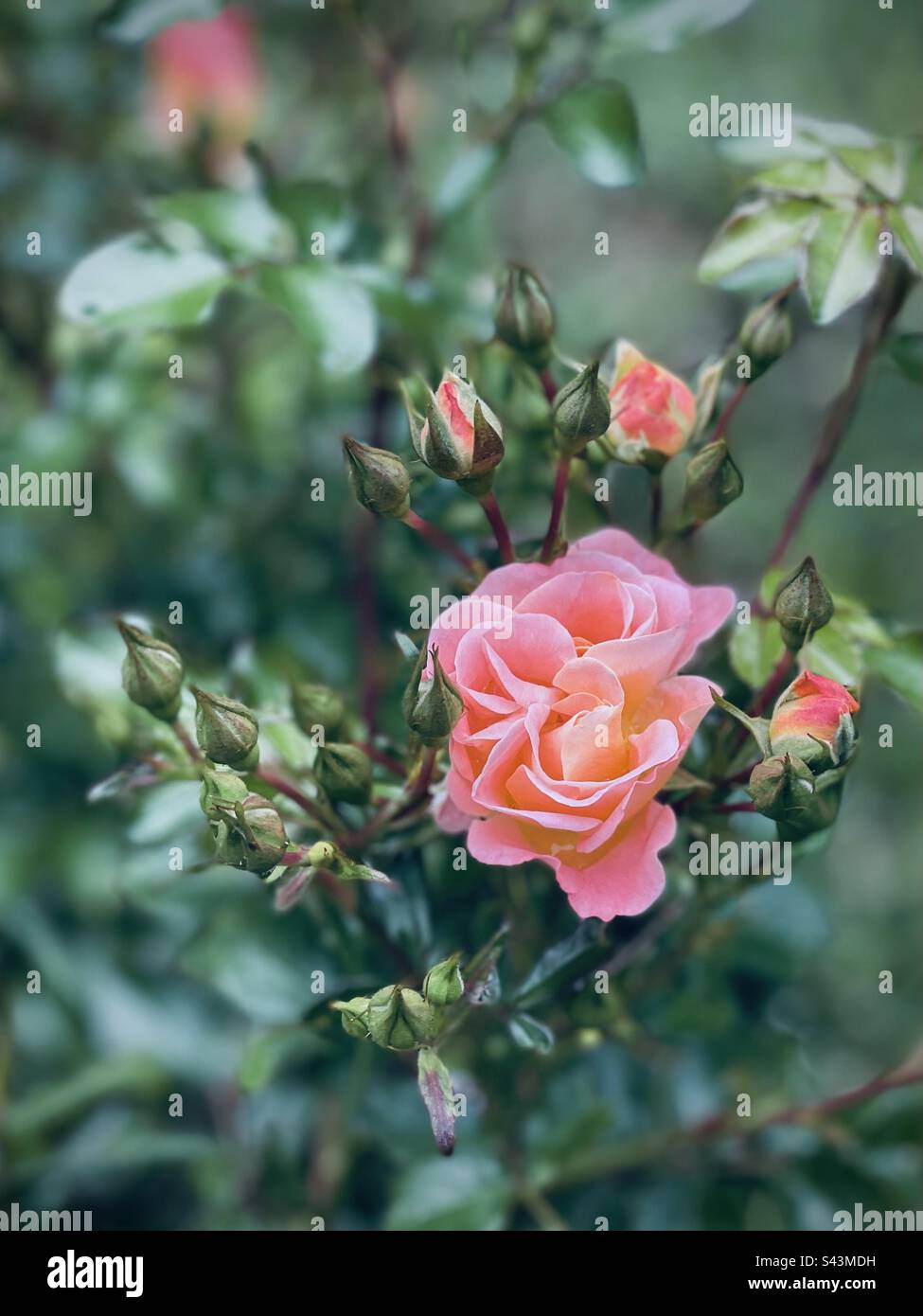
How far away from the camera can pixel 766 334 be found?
60 cm

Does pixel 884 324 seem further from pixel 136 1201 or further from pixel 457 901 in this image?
pixel 136 1201

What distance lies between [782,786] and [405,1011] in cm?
17

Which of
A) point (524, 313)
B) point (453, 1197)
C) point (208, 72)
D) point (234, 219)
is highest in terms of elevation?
point (208, 72)

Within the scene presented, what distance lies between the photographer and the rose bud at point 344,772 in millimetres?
544

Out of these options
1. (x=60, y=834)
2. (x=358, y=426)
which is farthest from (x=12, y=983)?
(x=358, y=426)

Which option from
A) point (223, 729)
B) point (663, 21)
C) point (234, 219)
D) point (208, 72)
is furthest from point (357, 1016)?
point (208, 72)

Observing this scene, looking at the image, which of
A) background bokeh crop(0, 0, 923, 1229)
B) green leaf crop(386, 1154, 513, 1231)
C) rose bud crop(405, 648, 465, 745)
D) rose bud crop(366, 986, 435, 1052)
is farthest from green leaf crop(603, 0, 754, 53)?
green leaf crop(386, 1154, 513, 1231)

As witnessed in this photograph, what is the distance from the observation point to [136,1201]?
3.23 feet

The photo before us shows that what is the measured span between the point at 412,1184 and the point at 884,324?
57cm

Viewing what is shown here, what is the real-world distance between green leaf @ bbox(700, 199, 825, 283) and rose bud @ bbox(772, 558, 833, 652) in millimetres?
207

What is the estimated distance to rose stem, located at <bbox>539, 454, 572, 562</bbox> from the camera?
0.54 meters

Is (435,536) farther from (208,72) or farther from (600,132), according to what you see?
(208,72)

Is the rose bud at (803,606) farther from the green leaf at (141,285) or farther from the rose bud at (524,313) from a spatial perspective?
the green leaf at (141,285)

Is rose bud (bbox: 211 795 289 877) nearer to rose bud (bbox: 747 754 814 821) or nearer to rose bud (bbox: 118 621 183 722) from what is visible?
rose bud (bbox: 118 621 183 722)
